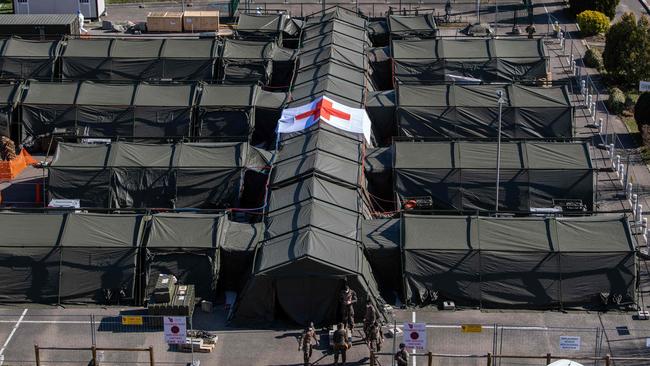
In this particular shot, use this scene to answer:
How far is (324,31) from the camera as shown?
2386 inches

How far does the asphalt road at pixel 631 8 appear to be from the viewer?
245 ft

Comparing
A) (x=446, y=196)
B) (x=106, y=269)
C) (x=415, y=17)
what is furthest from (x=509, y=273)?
(x=415, y=17)

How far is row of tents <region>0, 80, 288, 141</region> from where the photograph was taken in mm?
51312

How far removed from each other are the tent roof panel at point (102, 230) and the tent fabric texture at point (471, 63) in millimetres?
20945

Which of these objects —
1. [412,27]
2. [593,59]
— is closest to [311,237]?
[412,27]

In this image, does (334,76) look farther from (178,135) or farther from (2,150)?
(2,150)

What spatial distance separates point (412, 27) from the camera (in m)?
64.4

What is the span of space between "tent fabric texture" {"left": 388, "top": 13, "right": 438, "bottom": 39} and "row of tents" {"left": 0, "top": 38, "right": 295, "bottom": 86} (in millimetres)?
7460

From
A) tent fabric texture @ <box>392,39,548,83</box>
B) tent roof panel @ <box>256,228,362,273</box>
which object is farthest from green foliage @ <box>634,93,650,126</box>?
tent roof panel @ <box>256,228,362,273</box>

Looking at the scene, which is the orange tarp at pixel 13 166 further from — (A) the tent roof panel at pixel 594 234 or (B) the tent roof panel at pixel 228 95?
(A) the tent roof panel at pixel 594 234

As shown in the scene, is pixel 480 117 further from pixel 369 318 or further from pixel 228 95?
pixel 369 318

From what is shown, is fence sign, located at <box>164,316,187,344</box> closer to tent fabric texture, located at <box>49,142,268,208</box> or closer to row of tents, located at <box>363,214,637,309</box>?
row of tents, located at <box>363,214,637,309</box>

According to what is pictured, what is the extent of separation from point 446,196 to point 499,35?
85.3 feet

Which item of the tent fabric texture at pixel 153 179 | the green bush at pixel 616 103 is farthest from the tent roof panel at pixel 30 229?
the green bush at pixel 616 103
